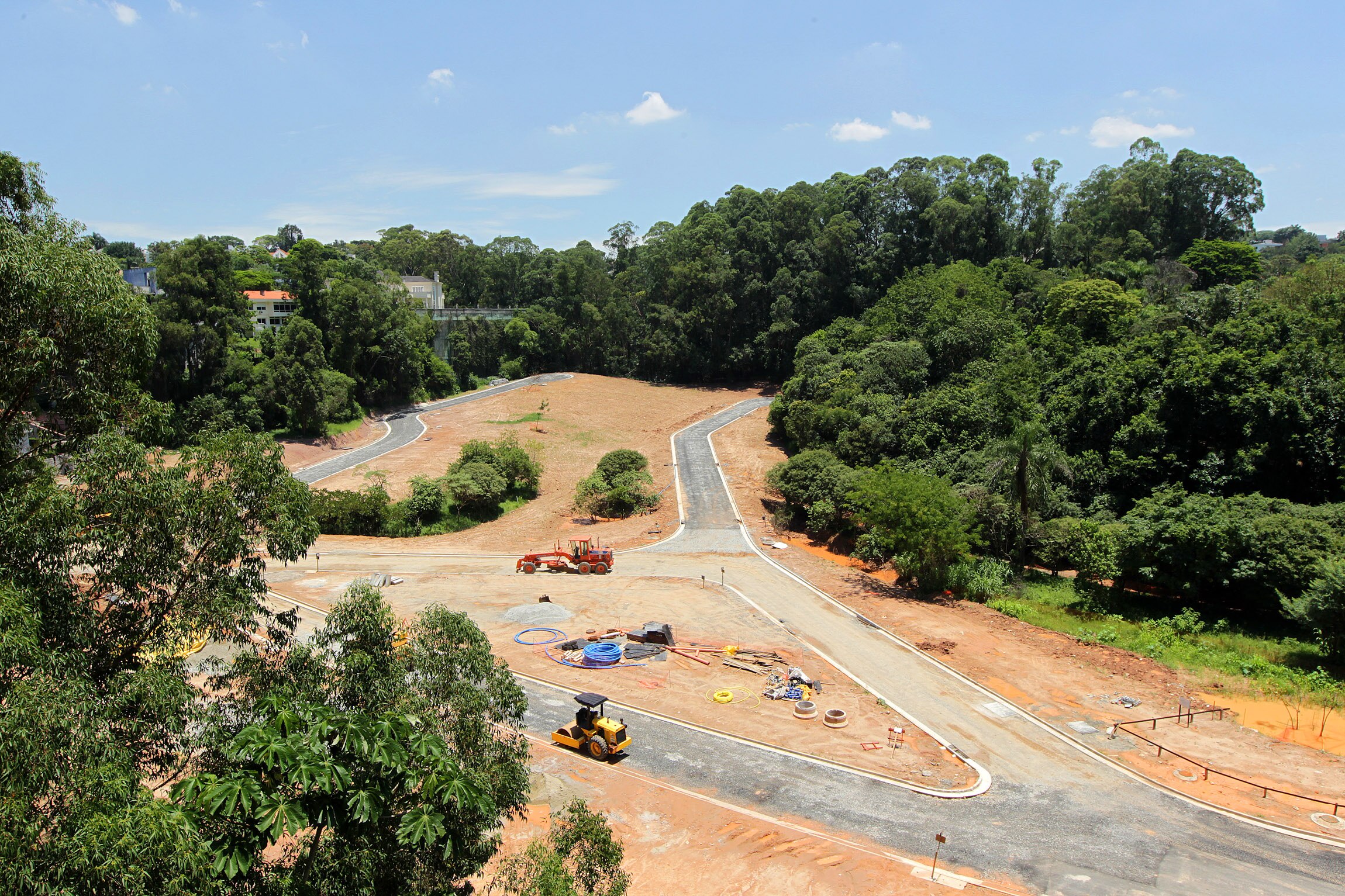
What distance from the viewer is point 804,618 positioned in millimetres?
28312

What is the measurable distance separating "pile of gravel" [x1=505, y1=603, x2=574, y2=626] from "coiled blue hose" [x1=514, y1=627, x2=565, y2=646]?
64 centimetres

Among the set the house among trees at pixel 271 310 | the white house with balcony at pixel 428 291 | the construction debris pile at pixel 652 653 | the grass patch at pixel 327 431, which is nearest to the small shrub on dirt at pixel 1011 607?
the construction debris pile at pixel 652 653

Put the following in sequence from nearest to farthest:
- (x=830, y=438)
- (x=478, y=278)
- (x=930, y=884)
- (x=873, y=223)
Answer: (x=930, y=884), (x=830, y=438), (x=873, y=223), (x=478, y=278)

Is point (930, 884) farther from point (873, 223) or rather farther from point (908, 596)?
point (873, 223)

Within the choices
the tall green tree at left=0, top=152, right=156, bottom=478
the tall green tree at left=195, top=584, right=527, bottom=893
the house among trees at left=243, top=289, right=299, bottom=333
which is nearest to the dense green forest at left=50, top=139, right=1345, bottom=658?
the house among trees at left=243, top=289, right=299, bottom=333

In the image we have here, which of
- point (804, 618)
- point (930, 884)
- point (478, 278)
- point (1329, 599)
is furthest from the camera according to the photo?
point (478, 278)

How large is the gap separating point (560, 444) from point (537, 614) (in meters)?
30.9

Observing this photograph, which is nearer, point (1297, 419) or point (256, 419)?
point (1297, 419)

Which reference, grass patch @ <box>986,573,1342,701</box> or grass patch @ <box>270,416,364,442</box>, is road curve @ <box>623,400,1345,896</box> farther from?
grass patch @ <box>270,416,364,442</box>

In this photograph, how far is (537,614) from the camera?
1136 inches

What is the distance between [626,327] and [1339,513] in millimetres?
70831

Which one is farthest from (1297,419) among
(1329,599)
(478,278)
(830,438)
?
(478,278)

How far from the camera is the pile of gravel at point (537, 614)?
92.4 ft

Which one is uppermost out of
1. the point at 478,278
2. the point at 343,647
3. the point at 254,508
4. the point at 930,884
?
the point at 478,278
